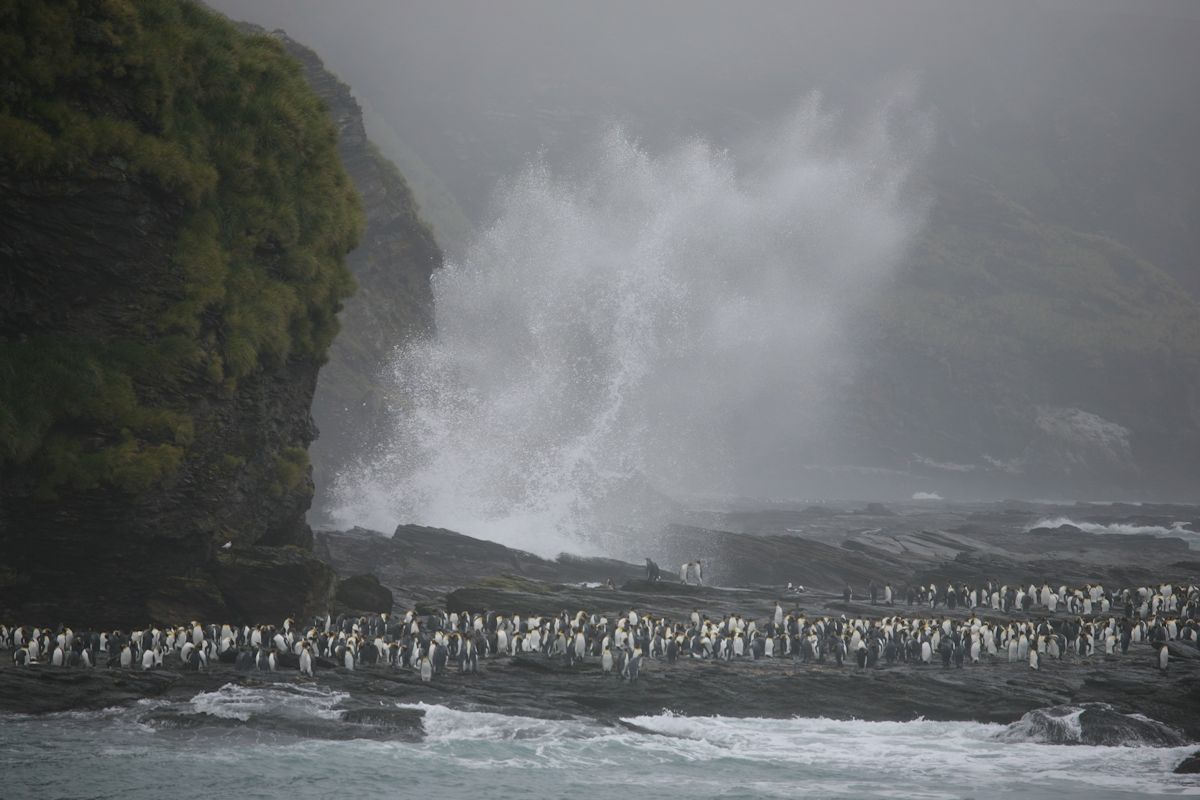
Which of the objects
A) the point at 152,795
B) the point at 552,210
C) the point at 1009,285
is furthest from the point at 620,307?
the point at 152,795

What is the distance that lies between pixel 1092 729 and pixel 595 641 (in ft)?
37.2

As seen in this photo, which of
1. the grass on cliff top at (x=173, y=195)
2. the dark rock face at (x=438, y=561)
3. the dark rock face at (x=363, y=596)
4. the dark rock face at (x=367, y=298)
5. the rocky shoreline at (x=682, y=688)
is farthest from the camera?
the dark rock face at (x=367, y=298)

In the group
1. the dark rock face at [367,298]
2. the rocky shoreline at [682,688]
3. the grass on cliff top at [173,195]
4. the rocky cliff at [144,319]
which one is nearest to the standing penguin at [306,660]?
the rocky shoreline at [682,688]

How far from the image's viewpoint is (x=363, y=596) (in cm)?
3198

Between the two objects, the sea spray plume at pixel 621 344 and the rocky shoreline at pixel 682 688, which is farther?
the sea spray plume at pixel 621 344

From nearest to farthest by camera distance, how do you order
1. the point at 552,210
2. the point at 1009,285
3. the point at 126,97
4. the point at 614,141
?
the point at 126,97, the point at 552,210, the point at 1009,285, the point at 614,141

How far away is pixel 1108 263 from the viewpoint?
167375mm

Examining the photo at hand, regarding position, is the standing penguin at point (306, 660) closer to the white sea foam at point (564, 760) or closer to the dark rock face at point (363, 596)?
the white sea foam at point (564, 760)

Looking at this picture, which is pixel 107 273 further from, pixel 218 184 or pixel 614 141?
pixel 614 141

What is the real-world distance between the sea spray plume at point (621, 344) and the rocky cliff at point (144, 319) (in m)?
27.3

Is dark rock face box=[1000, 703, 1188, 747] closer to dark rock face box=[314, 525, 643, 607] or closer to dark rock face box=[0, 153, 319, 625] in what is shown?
dark rock face box=[0, 153, 319, 625]

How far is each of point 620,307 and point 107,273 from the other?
9631cm

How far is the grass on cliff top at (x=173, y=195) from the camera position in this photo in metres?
24.4

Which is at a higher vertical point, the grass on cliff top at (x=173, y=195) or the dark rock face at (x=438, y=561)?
the grass on cliff top at (x=173, y=195)
